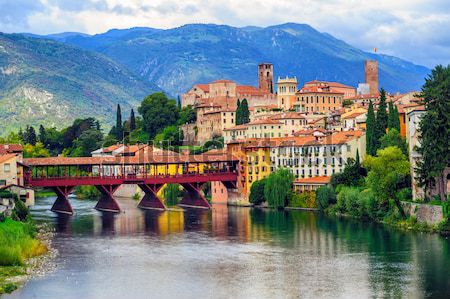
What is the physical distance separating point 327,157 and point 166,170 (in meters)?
20.6

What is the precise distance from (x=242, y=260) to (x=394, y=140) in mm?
29467

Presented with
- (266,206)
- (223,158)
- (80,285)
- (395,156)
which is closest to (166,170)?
(223,158)

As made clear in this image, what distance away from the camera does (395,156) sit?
256 ft

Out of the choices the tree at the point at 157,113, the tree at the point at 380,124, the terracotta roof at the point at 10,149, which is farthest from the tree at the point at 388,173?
the tree at the point at 157,113

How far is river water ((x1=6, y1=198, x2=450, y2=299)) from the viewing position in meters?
50.4

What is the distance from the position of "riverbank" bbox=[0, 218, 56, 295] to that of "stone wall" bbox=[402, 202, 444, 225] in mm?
27226

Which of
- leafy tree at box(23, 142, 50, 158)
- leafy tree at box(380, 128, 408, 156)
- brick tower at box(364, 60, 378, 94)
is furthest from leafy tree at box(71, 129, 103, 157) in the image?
leafy tree at box(380, 128, 408, 156)

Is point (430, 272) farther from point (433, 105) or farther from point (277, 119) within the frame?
point (277, 119)

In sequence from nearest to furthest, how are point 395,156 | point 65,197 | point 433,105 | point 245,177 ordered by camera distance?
point 433,105 → point 395,156 → point 65,197 → point 245,177

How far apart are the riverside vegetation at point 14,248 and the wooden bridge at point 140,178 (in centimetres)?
2520

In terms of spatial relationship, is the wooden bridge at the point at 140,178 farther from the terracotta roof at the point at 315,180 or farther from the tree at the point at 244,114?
the tree at the point at 244,114

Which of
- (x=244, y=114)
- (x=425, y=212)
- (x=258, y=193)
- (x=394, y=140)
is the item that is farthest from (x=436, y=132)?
(x=244, y=114)

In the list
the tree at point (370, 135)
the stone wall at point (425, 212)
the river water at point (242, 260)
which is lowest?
the river water at point (242, 260)

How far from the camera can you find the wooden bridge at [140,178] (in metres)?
98.1
